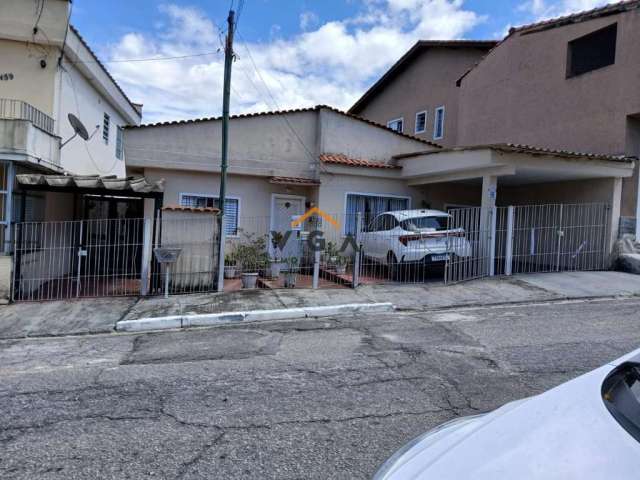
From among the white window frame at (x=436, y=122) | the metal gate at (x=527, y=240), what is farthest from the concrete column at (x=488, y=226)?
the white window frame at (x=436, y=122)

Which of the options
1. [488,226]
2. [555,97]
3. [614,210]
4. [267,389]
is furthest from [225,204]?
[555,97]

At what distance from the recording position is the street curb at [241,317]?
288 inches

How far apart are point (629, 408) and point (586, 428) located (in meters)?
0.20

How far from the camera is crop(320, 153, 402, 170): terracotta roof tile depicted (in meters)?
12.3

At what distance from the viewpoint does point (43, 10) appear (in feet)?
33.4

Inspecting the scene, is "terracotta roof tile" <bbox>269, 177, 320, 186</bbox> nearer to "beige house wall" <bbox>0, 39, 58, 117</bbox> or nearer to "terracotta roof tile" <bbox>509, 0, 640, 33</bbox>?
"beige house wall" <bbox>0, 39, 58, 117</bbox>

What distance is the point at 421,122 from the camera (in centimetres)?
2141

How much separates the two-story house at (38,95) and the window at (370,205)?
7087mm

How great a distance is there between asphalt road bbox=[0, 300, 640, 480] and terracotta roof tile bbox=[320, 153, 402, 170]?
19.6 feet

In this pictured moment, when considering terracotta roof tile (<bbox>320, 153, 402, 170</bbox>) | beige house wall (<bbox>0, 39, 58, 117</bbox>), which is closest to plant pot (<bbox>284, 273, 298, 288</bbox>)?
terracotta roof tile (<bbox>320, 153, 402, 170</bbox>)

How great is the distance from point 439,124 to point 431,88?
1.72 meters

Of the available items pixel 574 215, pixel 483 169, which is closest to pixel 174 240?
pixel 483 169

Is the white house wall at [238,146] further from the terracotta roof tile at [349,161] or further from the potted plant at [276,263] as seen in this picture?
the potted plant at [276,263]

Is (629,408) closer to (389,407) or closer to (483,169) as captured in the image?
(389,407)
